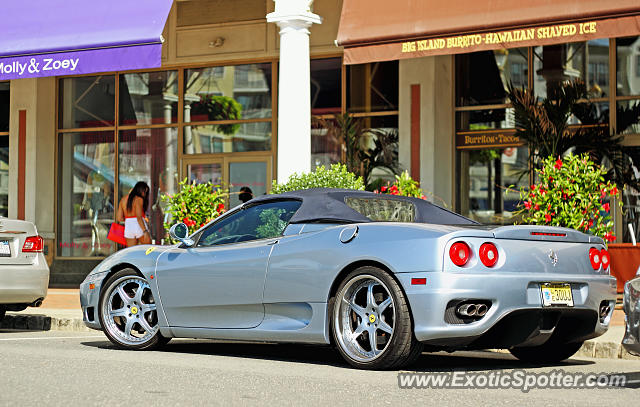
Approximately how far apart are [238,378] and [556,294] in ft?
7.36

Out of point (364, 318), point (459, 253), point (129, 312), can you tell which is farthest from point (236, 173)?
point (459, 253)

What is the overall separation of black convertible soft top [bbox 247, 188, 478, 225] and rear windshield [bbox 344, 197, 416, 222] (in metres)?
0.02

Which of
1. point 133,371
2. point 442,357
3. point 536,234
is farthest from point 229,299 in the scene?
point 536,234

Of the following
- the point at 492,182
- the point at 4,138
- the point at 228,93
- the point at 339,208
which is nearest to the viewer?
the point at 339,208

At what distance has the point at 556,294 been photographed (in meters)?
7.43

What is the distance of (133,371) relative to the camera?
290 inches

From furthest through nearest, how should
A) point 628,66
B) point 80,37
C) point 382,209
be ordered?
1. point 628,66
2. point 80,37
3. point 382,209

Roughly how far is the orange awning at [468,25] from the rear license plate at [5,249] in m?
4.99

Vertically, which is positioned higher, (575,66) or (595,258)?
(575,66)

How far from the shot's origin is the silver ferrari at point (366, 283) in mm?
7152

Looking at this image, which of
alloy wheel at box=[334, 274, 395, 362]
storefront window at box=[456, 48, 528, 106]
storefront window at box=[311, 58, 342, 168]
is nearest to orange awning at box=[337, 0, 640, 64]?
storefront window at box=[456, 48, 528, 106]

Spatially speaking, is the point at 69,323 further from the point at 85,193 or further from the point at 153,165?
the point at 85,193

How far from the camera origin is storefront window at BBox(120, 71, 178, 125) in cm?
1998

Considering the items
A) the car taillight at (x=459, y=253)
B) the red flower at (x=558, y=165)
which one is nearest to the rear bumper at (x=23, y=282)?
the car taillight at (x=459, y=253)
